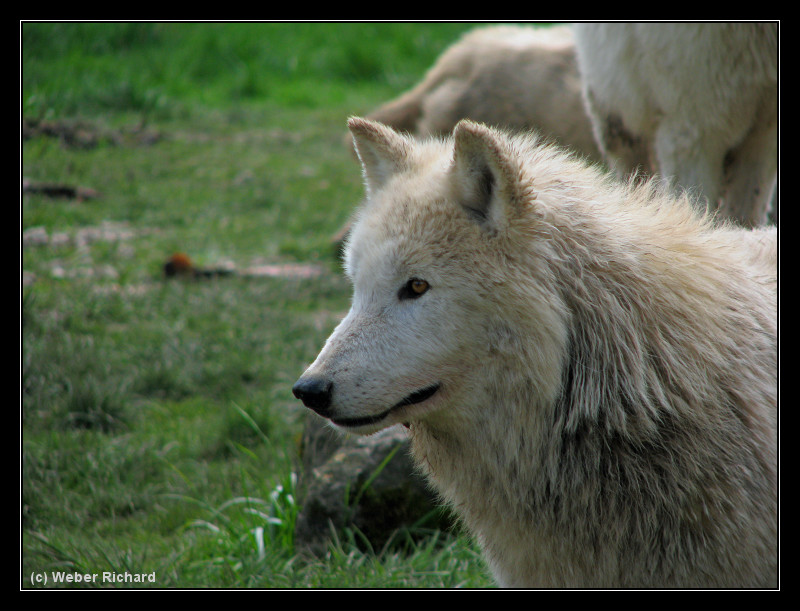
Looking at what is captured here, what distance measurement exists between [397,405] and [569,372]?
1.83ft

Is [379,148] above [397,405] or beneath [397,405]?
above

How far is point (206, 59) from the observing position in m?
12.3

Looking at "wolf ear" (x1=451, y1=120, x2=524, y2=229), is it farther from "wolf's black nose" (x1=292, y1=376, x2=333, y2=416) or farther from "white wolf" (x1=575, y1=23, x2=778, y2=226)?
"white wolf" (x1=575, y1=23, x2=778, y2=226)

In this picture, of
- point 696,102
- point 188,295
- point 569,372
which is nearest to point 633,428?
point 569,372

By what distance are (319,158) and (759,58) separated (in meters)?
7.25

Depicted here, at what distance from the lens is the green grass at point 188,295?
12.8ft

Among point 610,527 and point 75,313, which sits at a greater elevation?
point 610,527

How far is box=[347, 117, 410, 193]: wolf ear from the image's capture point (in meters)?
2.88

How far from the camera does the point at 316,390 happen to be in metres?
2.40

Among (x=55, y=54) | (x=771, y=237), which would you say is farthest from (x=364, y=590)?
(x=55, y=54)

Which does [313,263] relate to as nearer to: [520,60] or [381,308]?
[520,60]

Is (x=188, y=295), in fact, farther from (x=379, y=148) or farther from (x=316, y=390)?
(x=316, y=390)

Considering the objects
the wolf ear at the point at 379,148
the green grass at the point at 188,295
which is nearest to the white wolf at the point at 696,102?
the wolf ear at the point at 379,148

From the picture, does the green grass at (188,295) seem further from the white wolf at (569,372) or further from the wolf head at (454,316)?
the wolf head at (454,316)
